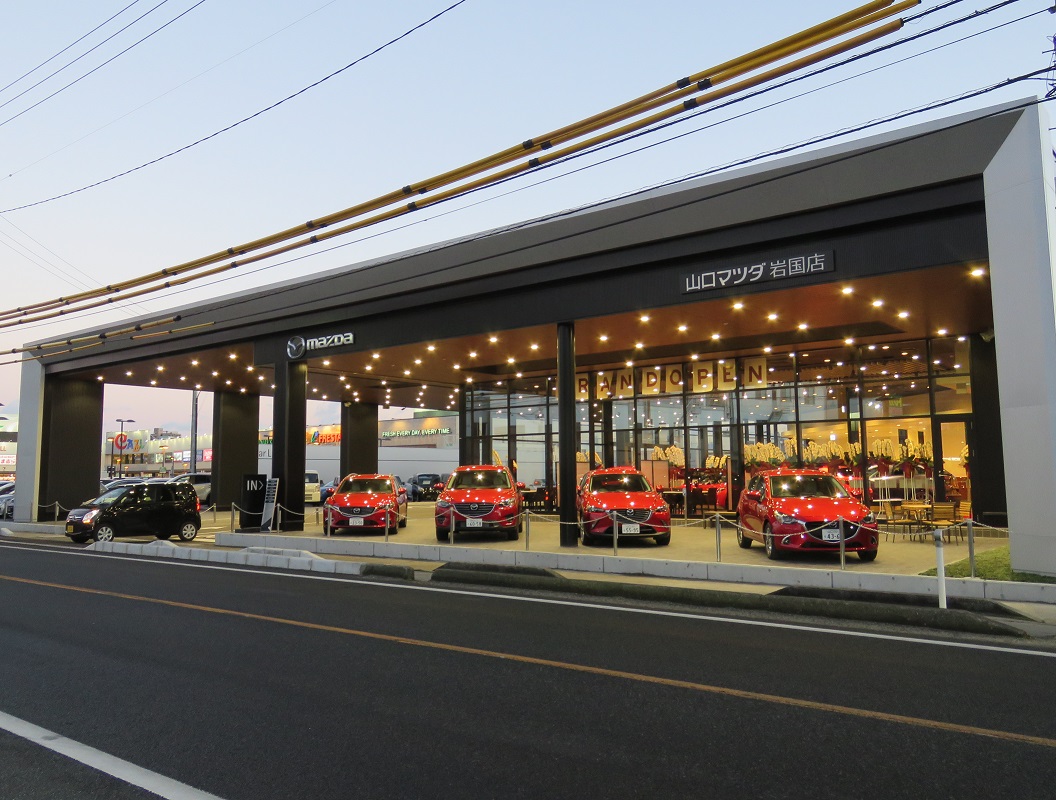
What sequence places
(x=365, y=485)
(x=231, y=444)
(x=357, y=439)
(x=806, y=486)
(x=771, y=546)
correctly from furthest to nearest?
(x=357, y=439) < (x=231, y=444) < (x=365, y=485) < (x=806, y=486) < (x=771, y=546)

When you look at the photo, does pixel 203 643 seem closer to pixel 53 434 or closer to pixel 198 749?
pixel 198 749

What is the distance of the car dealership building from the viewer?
11.2m

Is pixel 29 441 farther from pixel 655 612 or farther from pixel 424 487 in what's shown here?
pixel 655 612

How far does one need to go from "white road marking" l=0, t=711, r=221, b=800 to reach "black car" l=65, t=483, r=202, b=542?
17.0m

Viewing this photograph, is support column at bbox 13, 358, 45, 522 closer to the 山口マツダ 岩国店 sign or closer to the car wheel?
the 山口マツダ 岩国店 sign

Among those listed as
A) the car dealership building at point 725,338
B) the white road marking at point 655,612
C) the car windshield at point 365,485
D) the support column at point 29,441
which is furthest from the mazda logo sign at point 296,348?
the support column at point 29,441

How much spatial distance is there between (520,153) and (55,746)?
729 centimetres

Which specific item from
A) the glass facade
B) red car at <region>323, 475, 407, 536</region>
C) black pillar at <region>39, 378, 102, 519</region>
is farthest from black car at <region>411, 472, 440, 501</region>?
red car at <region>323, 475, 407, 536</region>

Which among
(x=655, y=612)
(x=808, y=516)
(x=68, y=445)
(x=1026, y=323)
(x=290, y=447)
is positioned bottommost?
(x=655, y=612)

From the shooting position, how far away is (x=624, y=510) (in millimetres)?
15477

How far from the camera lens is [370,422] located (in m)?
38.0

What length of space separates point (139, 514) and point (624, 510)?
46.4 feet

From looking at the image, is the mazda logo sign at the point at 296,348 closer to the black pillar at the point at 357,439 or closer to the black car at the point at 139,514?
the black car at the point at 139,514

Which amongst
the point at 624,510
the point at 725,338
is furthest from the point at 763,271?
the point at 725,338
